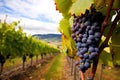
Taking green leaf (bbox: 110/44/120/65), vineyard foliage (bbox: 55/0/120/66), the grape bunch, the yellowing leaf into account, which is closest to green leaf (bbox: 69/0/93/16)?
vineyard foliage (bbox: 55/0/120/66)

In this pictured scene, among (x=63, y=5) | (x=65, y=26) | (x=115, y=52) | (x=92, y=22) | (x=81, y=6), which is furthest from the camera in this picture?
(x=65, y=26)

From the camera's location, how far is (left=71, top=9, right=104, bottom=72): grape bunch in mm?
1516

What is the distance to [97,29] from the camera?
1.53 metres

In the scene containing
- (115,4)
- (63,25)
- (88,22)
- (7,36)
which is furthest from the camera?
(7,36)

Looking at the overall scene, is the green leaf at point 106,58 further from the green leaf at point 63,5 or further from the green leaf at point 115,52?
the green leaf at point 63,5

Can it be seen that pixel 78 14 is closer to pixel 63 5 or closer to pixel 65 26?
pixel 63 5

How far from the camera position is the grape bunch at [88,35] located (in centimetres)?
152

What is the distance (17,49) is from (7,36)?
2936 millimetres

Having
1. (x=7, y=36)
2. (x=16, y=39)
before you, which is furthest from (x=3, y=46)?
(x=16, y=39)

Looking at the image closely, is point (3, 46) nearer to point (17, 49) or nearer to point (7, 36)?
point (7, 36)

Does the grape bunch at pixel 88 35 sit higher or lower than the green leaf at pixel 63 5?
lower

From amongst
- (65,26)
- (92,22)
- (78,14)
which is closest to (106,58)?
(65,26)

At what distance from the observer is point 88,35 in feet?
5.22

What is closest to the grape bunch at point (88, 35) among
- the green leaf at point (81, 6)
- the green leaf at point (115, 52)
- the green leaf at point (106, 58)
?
the green leaf at point (81, 6)
